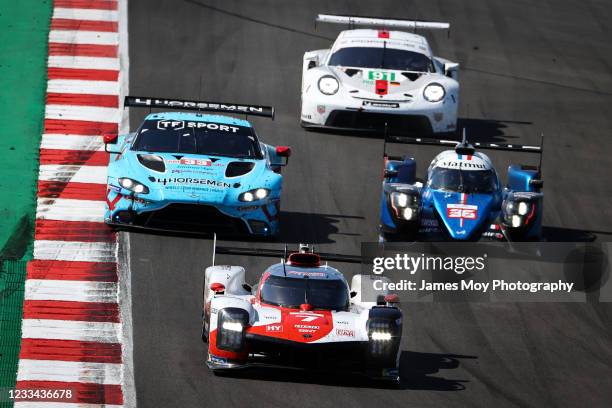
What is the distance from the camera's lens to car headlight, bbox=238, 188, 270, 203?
2077cm

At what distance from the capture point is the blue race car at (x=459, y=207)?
2092 centimetres

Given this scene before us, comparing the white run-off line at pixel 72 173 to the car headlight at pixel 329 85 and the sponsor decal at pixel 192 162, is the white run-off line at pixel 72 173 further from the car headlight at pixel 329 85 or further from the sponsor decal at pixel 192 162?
the car headlight at pixel 329 85

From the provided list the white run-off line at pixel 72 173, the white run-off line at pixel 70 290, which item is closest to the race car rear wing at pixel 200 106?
the white run-off line at pixel 72 173

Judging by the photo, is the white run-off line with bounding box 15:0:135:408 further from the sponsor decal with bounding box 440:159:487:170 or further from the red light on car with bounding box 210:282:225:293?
the sponsor decal with bounding box 440:159:487:170

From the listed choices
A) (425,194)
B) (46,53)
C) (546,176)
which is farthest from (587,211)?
(46,53)

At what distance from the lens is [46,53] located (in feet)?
93.4

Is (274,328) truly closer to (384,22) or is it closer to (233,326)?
(233,326)

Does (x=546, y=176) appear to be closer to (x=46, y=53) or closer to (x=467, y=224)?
(x=467, y=224)

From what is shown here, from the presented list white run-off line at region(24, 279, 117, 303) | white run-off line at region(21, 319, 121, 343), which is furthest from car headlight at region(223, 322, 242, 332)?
white run-off line at region(24, 279, 117, 303)

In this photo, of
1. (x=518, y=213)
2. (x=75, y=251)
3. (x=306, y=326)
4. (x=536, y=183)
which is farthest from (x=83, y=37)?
(x=306, y=326)

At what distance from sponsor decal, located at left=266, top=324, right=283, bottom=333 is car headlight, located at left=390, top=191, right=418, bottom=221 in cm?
507

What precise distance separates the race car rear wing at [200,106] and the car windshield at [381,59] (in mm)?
4184

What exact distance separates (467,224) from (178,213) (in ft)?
12.4

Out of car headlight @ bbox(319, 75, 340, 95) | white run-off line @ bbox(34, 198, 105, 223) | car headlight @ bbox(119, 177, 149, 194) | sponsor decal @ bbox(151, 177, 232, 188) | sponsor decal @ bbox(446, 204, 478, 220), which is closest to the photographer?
car headlight @ bbox(119, 177, 149, 194)
